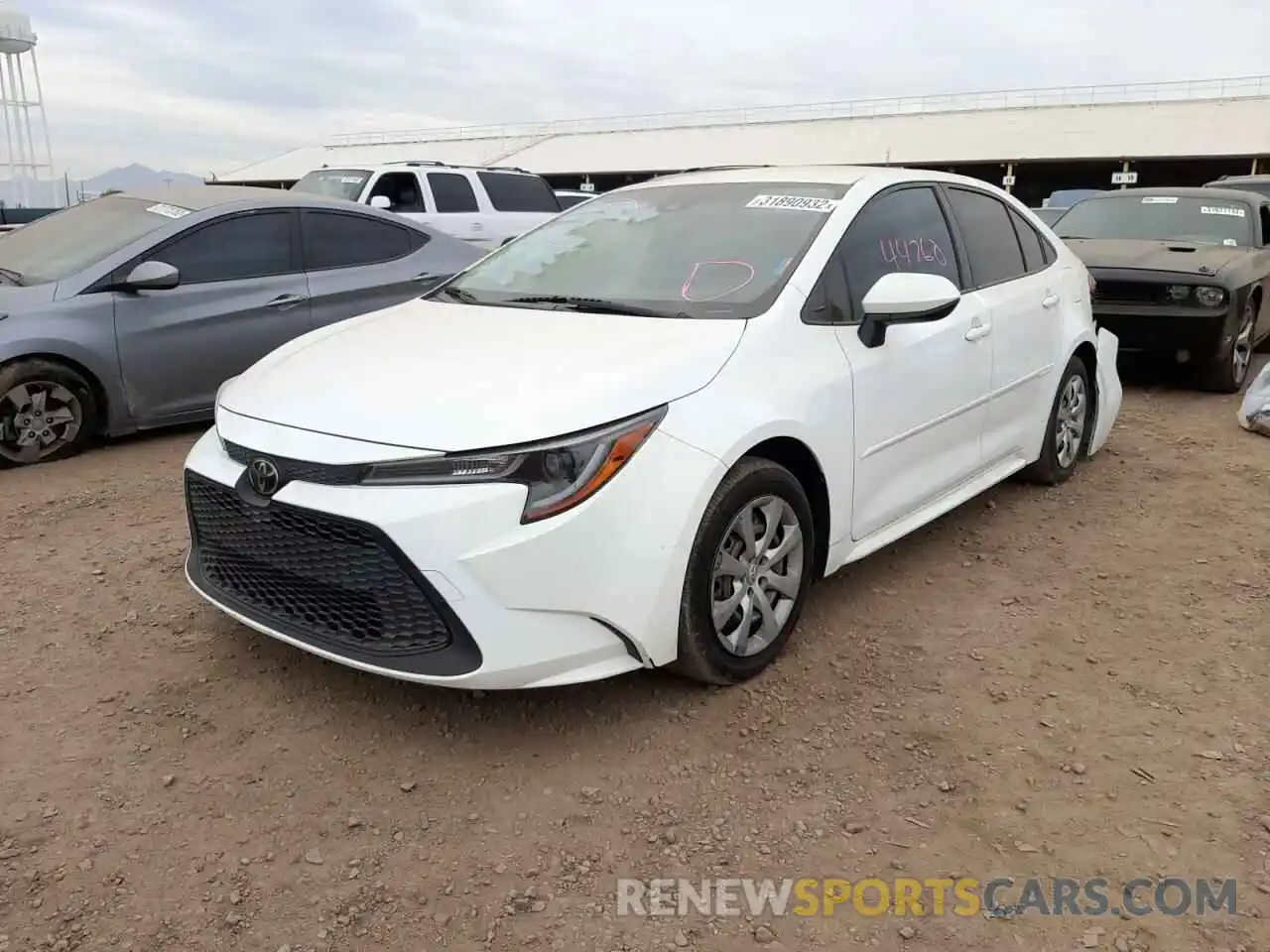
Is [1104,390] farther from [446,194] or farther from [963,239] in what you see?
[446,194]

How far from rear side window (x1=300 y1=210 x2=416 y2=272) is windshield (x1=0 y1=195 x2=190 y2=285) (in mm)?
782

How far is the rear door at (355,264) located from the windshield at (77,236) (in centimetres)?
83

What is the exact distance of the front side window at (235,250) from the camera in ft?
19.9

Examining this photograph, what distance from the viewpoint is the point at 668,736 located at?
3008mm

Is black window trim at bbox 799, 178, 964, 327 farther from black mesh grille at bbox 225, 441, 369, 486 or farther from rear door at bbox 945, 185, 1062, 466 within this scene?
black mesh grille at bbox 225, 441, 369, 486

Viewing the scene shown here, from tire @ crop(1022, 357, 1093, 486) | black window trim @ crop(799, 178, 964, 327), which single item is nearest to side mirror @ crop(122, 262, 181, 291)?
black window trim @ crop(799, 178, 964, 327)

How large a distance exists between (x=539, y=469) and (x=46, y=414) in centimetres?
412

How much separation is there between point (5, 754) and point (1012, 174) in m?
37.4

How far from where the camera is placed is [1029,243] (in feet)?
16.2

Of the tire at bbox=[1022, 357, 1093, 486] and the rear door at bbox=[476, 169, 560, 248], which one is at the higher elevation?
the rear door at bbox=[476, 169, 560, 248]

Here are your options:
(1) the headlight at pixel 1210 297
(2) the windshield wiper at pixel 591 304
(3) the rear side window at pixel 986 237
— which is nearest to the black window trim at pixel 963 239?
(3) the rear side window at pixel 986 237

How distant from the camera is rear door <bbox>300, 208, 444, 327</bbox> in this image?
21.8 ft

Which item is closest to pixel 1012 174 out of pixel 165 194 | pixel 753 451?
pixel 165 194

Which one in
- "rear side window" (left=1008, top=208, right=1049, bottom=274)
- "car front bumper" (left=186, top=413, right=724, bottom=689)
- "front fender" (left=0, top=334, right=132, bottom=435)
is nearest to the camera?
"car front bumper" (left=186, top=413, right=724, bottom=689)
